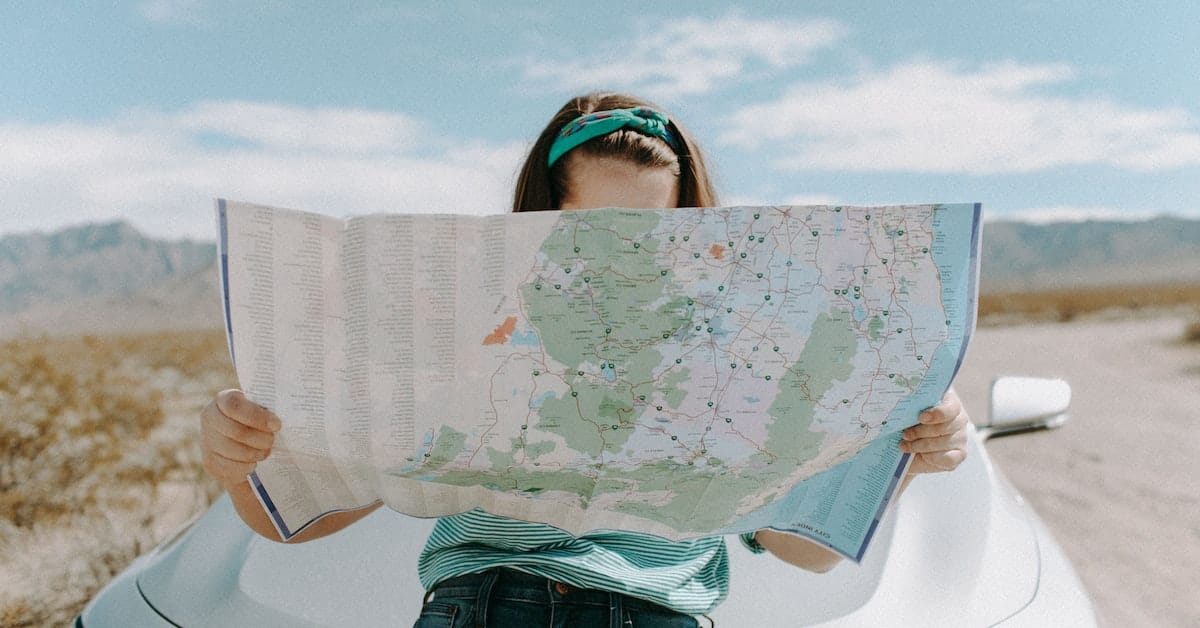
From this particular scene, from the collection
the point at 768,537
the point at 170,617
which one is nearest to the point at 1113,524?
the point at 768,537

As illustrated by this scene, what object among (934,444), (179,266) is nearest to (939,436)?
(934,444)

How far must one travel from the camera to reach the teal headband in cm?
143

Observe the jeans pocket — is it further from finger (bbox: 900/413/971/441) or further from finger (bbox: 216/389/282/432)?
finger (bbox: 900/413/971/441)

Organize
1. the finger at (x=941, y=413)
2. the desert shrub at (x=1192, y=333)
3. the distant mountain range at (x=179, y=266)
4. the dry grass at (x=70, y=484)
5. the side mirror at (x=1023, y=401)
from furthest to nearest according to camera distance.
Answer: the distant mountain range at (x=179, y=266), the desert shrub at (x=1192, y=333), the dry grass at (x=70, y=484), the side mirror at (x=1023, y=401), the finger at (x=941, y=413)

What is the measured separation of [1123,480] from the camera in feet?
19.7

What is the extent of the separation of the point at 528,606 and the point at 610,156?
73 cm

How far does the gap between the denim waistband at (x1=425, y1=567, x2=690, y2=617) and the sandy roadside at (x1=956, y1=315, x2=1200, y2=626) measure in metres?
2.43

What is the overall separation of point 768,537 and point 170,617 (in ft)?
3.58

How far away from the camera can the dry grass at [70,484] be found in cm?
382

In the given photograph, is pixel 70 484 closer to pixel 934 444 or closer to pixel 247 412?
pixel 247 412

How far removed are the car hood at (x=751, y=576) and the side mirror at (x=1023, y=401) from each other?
0.41 metres

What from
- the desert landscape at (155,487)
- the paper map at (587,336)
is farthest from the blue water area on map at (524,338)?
the desert landscape at (155,487)

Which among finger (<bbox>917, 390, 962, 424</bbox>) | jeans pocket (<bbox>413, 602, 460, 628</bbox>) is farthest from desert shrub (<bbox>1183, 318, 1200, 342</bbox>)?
jeans pocket (<bbox>413, 602, 460, 628</bbox>)

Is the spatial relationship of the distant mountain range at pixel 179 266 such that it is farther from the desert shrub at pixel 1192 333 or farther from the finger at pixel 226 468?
the finger at pixel 226 468
